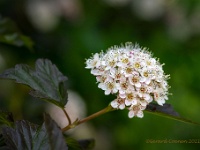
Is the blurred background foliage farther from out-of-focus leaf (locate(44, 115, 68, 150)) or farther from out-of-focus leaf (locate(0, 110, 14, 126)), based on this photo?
out-of-focus leaf (locate(44, 115, 68, 150))

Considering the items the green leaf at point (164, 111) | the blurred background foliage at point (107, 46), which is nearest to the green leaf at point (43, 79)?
the green leaf at point (164, 111)

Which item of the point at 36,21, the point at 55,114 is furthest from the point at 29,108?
the point at 36,21

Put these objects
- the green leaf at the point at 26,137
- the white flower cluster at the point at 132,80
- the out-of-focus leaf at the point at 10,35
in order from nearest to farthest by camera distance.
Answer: the green leaf at the point at 26,137 → the white flower cluster at the point at 132,80 → the out-of-focus leaf at the point at 10,35

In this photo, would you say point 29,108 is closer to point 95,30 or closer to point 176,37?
point 95,30

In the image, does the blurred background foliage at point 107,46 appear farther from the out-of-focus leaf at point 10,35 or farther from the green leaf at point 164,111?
the green leaf at point 164,111

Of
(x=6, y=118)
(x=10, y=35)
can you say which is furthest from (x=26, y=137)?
(x=10, y=35)

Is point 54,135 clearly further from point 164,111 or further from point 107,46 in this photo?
point 107,46
